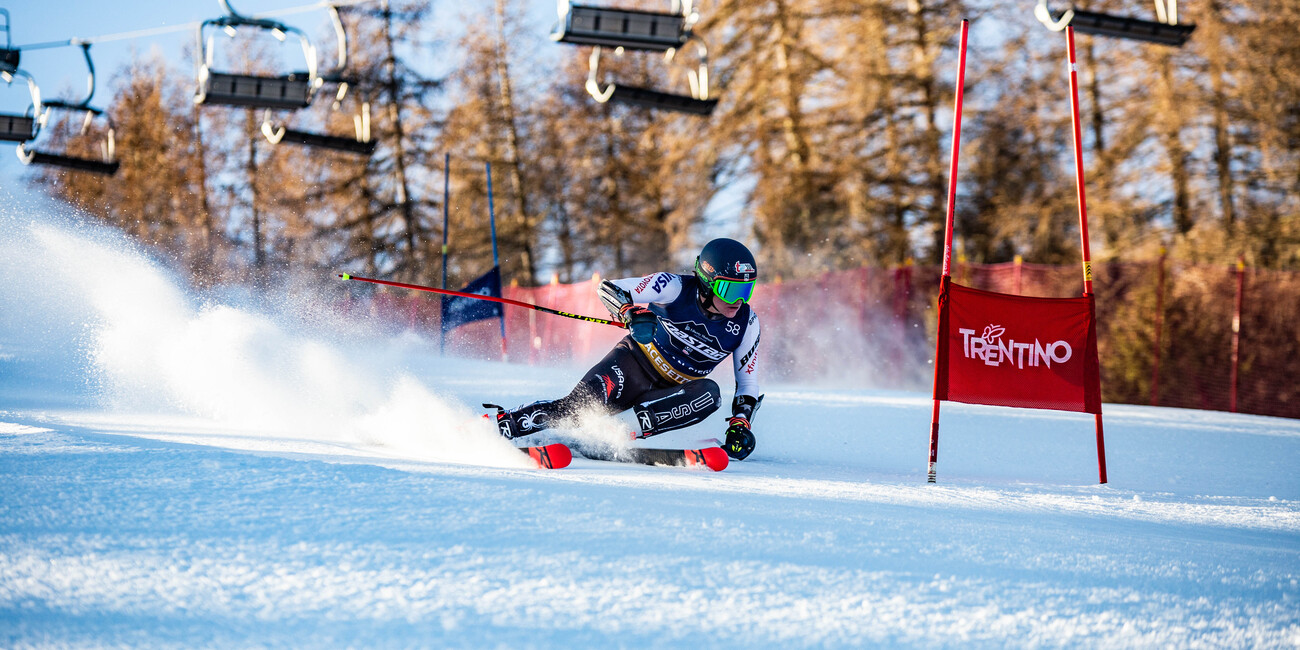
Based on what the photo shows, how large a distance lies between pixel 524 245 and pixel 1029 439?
21.7 metres

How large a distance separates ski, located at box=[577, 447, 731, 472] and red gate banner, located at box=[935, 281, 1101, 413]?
57.1 inches

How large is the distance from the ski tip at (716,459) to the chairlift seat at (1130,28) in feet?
15.9

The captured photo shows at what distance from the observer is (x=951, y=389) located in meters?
5.55

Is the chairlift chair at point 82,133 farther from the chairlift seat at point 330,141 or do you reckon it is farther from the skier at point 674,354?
the skier at point 674,354

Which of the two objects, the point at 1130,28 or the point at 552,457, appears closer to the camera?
the point at 552,457

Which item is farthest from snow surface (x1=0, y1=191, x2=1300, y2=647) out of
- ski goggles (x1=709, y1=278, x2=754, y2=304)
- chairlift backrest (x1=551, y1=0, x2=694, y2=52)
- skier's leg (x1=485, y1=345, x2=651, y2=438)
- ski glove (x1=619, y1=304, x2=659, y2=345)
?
chairlift backrest (x1=551, y1=0, x2=694, y2=52)

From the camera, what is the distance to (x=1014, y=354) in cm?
552

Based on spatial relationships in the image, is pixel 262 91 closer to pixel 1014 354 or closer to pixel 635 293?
pixel 635 293

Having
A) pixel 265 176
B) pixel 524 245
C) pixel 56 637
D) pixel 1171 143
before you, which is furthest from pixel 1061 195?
pixel 265 176

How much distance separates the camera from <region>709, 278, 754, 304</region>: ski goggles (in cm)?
545

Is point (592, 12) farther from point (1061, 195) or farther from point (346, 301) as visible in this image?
point (346, 301)

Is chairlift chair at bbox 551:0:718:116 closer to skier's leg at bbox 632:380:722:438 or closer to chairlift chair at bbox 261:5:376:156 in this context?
chairlift chair at bbox 261:5:376:156

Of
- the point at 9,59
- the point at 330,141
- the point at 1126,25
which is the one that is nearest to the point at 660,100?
the point at 1126,25

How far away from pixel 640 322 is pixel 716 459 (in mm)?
928
